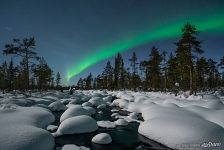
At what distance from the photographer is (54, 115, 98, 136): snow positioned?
9708 mm

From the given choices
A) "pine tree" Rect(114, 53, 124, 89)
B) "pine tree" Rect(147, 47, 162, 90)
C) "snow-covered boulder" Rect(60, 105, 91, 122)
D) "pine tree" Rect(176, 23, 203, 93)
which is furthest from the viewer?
"pine tree" Rect(114, 53, 124, 89)

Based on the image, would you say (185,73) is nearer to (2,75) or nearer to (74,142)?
(74,142)

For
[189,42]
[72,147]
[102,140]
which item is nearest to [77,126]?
[102,140]

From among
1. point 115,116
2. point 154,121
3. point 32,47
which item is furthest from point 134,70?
point 154,121

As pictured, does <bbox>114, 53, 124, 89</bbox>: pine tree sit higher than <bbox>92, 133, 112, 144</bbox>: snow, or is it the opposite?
<bbox>114, 53, 124, 89</bbox>: pine tree

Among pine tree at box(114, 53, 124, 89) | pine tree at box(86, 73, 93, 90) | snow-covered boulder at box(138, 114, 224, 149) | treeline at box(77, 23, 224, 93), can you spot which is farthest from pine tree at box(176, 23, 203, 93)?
pine tree at box(86, 73, 93, 90)

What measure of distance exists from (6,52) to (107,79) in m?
44.5

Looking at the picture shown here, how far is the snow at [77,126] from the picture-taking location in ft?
31.8

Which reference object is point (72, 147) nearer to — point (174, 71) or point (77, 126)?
point (77, 126)

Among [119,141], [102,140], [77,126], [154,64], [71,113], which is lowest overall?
[119,141]

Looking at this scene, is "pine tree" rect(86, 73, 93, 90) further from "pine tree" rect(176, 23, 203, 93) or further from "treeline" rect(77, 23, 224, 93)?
"pine tree" rect(176, 23, 203, 93)

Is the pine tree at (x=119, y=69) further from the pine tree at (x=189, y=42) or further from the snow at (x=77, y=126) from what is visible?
the snow at (x=77, y=126)

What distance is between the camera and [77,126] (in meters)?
9.97

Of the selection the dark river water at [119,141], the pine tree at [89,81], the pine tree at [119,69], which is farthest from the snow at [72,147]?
the pine tree at [89,81]
